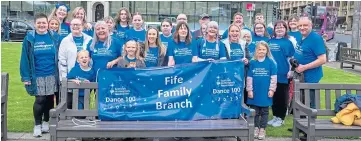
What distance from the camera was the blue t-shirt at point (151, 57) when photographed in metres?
6.76

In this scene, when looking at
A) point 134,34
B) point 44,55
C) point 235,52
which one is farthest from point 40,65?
point 235,52

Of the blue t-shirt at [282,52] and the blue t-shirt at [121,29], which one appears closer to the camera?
the blue t-shirt at [282,52]

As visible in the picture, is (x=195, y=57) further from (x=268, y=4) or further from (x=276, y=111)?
(x=268, y=4)

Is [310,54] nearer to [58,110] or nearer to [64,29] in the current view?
[58,110]

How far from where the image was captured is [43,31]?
6.73 metres

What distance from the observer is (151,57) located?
6797 mm

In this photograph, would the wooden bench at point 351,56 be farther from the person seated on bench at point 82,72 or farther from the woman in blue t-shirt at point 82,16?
the person seated on bench at point 82,72

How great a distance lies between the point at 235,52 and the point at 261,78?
1.79ft

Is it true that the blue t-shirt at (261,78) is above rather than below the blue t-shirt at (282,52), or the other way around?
below

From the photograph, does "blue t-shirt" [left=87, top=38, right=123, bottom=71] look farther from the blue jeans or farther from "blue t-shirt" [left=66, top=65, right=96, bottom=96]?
the blue jeans

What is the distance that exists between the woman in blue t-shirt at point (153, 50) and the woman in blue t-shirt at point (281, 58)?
1954mm

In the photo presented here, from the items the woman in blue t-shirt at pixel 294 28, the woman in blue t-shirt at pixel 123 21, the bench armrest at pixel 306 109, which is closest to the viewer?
the bench armrest at pixel 306 109

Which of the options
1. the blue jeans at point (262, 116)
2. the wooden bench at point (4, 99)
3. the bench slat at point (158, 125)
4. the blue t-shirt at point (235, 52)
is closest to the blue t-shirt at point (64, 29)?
the wooden bench at point (4, 99)

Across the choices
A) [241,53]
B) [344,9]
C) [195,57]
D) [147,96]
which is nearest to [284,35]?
[241,53]
